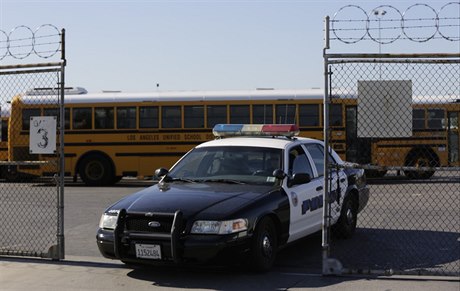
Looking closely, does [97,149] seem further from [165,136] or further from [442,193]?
[442,193]

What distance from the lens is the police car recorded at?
7.21 m

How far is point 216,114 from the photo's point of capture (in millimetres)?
21969

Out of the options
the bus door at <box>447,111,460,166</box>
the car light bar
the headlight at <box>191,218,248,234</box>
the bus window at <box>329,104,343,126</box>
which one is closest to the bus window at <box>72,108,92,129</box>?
the bus window at <box>329,104,343,126</box>

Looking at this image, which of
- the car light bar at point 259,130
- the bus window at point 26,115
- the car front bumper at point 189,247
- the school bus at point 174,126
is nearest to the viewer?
the car front bumper at point 189,247

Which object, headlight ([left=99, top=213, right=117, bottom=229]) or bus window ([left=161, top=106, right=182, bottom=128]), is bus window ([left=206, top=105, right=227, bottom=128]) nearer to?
bus window ([left=161, top=106, right=182, bottom=128])

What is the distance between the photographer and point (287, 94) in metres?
21.9

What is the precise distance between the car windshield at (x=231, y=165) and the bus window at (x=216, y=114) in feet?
41.8

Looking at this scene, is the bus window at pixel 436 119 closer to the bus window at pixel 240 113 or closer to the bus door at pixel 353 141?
the bus door at pixel 353 141

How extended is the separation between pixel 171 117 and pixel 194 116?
0.76 m

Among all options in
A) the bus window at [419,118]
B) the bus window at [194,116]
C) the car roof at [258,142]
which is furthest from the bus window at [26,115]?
the car roof at [258,142]

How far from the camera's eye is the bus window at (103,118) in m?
22.4

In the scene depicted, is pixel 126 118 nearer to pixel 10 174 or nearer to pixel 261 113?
pixel 261 113

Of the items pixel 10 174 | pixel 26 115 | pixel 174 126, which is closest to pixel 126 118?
pixel 174 126

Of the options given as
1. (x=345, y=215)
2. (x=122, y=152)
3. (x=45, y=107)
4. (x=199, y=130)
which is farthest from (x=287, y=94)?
(x=345, y=215)
